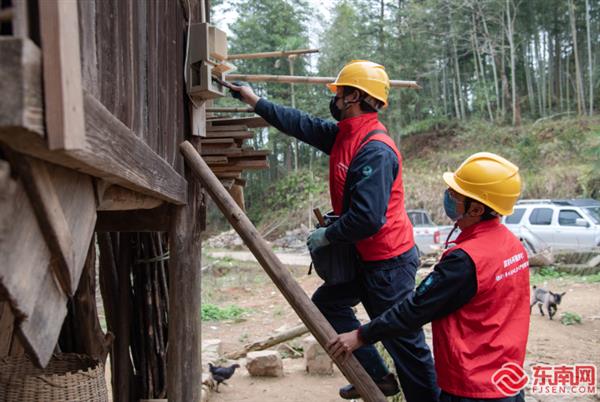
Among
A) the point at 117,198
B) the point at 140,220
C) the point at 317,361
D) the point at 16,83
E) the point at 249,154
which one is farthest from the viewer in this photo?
the point at 317,361

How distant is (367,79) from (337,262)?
1165mm

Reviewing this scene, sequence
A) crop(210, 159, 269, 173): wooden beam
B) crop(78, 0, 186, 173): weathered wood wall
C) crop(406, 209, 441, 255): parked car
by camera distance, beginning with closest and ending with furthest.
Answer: crop(78, 0, 186, 173): weathered wood wall
crop(210, 159, 269, 173): wooden beam
crop(406, 209, 441, 255): parked car

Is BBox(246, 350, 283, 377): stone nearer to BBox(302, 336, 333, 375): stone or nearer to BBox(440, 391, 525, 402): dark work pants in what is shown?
BBox(302, 336, 333, 375): stone

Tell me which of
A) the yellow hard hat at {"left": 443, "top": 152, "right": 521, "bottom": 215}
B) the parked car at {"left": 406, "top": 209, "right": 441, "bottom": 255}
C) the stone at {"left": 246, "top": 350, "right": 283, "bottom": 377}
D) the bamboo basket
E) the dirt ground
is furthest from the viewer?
the parked car at {"left": 406, "top": 209, "right": 441, "bottom": 255}

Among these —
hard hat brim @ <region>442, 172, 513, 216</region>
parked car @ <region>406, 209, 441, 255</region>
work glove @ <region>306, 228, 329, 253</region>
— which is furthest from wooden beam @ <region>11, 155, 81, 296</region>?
parked car @ <region>406, 209, 441, 255</region>

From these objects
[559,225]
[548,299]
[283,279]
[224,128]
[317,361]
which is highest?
[224,128]

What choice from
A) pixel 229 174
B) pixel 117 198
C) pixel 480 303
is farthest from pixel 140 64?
pixel 229 174

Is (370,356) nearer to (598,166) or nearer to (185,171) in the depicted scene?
(185,171)

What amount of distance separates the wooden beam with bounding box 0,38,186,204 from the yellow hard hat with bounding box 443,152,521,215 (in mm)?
1548

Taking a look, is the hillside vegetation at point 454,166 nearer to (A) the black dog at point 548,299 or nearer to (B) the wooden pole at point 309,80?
(A) the black dog at point 548,299

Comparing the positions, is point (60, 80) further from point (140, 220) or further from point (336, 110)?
point (140, 220)

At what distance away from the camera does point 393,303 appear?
3375mm

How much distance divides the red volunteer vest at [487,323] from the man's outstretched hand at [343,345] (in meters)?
0.49

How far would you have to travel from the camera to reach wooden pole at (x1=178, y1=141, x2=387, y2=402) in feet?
9.91
